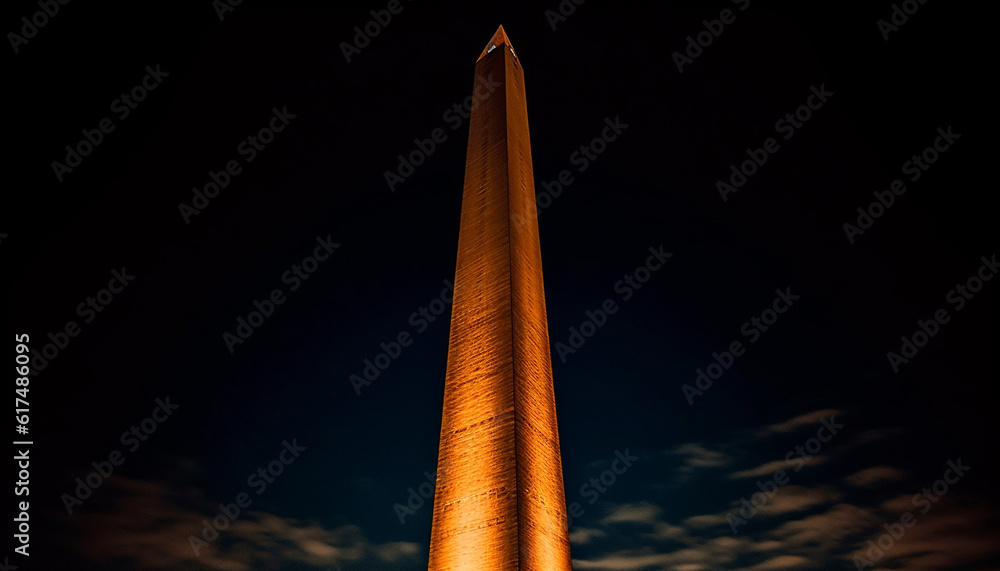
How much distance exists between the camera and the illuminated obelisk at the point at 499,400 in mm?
7605

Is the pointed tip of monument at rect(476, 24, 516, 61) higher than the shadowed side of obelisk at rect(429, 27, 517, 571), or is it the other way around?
the pointed tip of monument at rect(476, 24, 516, 61)

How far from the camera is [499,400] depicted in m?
8.11

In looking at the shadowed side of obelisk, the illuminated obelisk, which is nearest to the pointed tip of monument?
the illuminated obelisk

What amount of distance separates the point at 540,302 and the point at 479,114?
3.92 m

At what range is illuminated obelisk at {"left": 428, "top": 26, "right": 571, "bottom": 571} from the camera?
299 inches

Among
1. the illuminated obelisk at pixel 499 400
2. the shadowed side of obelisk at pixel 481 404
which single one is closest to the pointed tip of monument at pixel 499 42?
the illuminated obelisk at pixel 499 400

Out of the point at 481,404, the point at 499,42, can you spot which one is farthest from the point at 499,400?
the point at 499,42

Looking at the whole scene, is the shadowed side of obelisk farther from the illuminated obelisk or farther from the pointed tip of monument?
the pointed tip of monument

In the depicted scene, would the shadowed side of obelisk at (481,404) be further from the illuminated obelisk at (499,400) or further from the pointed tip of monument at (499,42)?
the pointed tip of monument at (499,42)

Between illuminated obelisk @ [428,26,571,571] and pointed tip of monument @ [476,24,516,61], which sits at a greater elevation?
pointed tip of monument @ [476,24,516,61]

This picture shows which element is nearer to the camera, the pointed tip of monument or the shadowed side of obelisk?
the shadowed side of obelisk

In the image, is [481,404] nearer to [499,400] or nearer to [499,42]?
[499,400]

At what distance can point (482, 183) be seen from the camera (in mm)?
10555

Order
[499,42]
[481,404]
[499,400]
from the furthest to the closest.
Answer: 1. [499,42]
2. [481,404]
3. [499,400]
